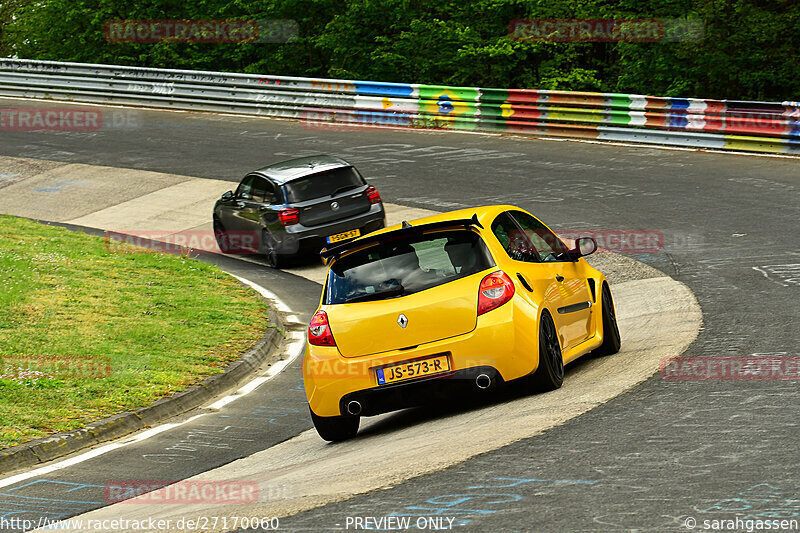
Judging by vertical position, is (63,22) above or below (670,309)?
above

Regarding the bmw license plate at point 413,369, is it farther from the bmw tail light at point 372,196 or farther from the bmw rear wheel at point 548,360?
the bmw tail light at point 372,196

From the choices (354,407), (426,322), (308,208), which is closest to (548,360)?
(426,322)

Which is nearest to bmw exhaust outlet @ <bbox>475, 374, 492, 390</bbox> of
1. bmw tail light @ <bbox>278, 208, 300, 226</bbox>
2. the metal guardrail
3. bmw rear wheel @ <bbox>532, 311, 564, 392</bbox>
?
bmw rear wheel @ <bbox>532, 311, 564, 392</bbox>

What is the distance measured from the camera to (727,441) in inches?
268

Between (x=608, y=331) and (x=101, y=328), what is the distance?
6423mm

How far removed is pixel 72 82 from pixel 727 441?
3414 centimetres

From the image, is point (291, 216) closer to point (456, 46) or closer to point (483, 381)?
point (483, 381)

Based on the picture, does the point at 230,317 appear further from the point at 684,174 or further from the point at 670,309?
the point at 684,174

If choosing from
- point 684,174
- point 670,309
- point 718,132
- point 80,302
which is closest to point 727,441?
point 670,309

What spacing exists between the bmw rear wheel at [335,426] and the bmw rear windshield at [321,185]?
32.1ft

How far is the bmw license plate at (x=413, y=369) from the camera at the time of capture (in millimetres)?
8344

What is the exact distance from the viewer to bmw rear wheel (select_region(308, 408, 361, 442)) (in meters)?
8.75

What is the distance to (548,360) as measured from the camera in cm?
863

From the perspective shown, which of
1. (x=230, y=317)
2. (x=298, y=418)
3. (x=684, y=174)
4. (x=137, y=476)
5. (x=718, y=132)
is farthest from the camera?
(x=718, y=132)
